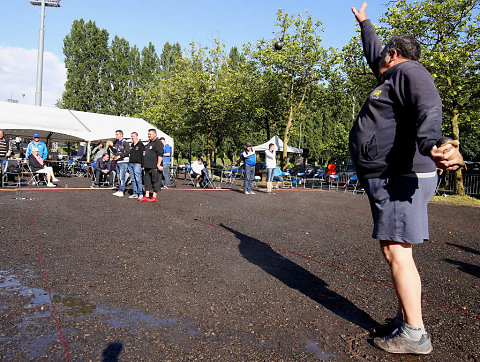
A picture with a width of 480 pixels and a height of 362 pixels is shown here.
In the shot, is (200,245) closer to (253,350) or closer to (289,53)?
(253,350)

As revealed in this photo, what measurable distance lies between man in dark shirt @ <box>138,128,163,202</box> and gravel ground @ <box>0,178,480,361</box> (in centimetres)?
325

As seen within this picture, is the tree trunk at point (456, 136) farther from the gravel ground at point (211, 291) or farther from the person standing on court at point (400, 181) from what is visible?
the person standing on court at point (400, 181)

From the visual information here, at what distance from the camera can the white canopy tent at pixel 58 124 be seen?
18.5 metres

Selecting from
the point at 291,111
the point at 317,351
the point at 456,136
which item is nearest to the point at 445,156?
the point at 317,351

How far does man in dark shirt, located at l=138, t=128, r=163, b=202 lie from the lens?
9.98 metres

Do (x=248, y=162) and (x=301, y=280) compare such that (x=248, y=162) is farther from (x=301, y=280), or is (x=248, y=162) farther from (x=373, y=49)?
(x=373, y=49)

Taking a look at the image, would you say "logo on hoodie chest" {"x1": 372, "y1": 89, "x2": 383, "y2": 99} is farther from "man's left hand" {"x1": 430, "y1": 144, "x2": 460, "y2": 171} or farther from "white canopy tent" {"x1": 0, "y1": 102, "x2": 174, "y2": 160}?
"white canopy tent" {"x1": 0, "y1": 102, "x2": 174, "y2": 160}

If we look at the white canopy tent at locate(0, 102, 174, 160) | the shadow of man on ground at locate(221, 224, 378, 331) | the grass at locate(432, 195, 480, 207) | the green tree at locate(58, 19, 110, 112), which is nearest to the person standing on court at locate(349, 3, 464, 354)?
the shadow of man on ground at locate(221, 224, 378, 331)

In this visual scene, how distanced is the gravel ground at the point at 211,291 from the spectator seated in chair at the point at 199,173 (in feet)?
30.1

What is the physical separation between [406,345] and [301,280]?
158 cm

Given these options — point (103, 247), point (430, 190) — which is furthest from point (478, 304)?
point (103, 247)

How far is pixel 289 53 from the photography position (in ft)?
74.1

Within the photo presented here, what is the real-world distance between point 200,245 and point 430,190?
3.45 meters

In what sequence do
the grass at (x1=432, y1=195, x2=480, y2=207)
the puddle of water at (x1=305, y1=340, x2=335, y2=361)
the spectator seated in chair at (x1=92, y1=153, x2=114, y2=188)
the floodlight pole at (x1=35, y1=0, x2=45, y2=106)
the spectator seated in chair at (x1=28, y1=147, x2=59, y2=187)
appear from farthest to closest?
1. the floodlight pole at (x1=35, y1=0, x2=45, y2=106)
2. the grass at (x1=432, y1=195, x2=480, y2=207)
3. the spectator seated in chair at (x1=92, y1=153, x2=114, y2=188)
4. the spectator seated in chair at (x1=28, y1=147, x2=59, y2=187)
5. the puddle of water at (x1=305, y1=340, x2=335, y2=361)
